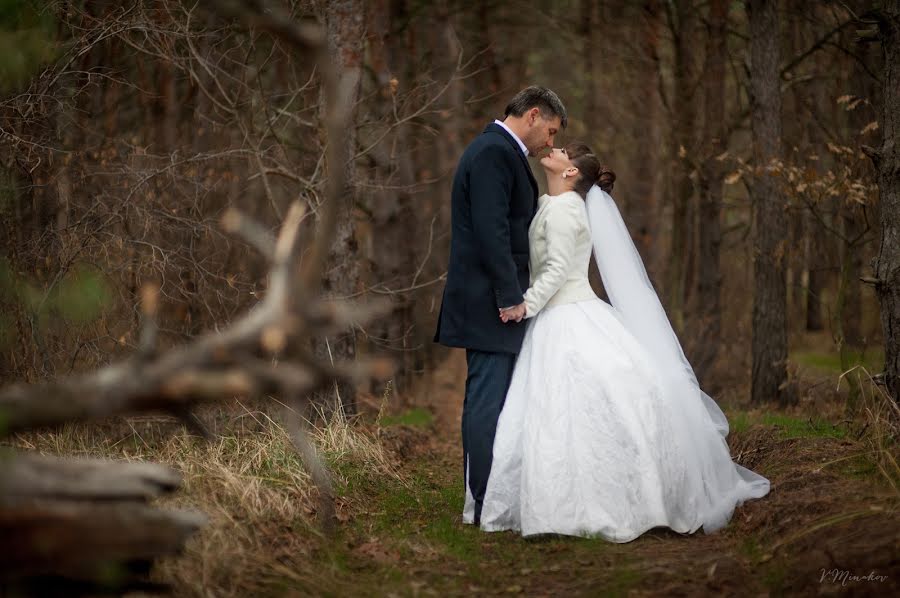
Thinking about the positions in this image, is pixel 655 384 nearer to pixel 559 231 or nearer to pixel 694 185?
pixel 559 231

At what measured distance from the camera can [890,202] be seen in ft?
19.8

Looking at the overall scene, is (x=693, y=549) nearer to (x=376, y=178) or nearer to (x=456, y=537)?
(x=456, y=537)

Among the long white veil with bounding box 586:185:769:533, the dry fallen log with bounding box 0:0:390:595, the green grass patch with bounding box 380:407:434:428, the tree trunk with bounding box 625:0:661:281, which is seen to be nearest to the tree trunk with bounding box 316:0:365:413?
the green grass patch with bounding box 380:407:434:428

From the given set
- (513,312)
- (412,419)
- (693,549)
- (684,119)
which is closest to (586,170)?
(513,312)

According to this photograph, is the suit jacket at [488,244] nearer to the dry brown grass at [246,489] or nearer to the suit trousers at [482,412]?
the suit trousers at [482,412]

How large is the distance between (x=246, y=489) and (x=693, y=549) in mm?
2377

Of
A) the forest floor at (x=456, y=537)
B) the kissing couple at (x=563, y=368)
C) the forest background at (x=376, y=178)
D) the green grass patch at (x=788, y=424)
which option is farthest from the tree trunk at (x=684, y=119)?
the kissing couple at (x=563, y=368)

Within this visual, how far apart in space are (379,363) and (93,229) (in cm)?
432

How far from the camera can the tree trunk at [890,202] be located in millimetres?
5973

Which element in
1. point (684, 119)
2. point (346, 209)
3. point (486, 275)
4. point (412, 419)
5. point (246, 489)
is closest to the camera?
point (246, 489)

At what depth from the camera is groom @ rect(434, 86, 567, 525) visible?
540cm

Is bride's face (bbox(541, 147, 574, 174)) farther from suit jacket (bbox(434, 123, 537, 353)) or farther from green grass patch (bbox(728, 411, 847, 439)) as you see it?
green grass patch (bbox(728, 411, 847, 439))

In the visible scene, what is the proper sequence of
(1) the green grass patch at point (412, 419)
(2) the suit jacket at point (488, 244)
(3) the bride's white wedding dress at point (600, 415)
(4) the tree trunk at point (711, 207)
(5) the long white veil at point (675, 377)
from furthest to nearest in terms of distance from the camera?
(4) the tree trunk at point (711, 207) → (1) the green grass patch at point (412, 419) → (2) the suit jacket at point (488, 244) → (5) the long white veil at point (675, 377) → (3) the bride's white wedding dress at point (600, 415)

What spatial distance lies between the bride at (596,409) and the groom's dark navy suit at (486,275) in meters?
0.11
